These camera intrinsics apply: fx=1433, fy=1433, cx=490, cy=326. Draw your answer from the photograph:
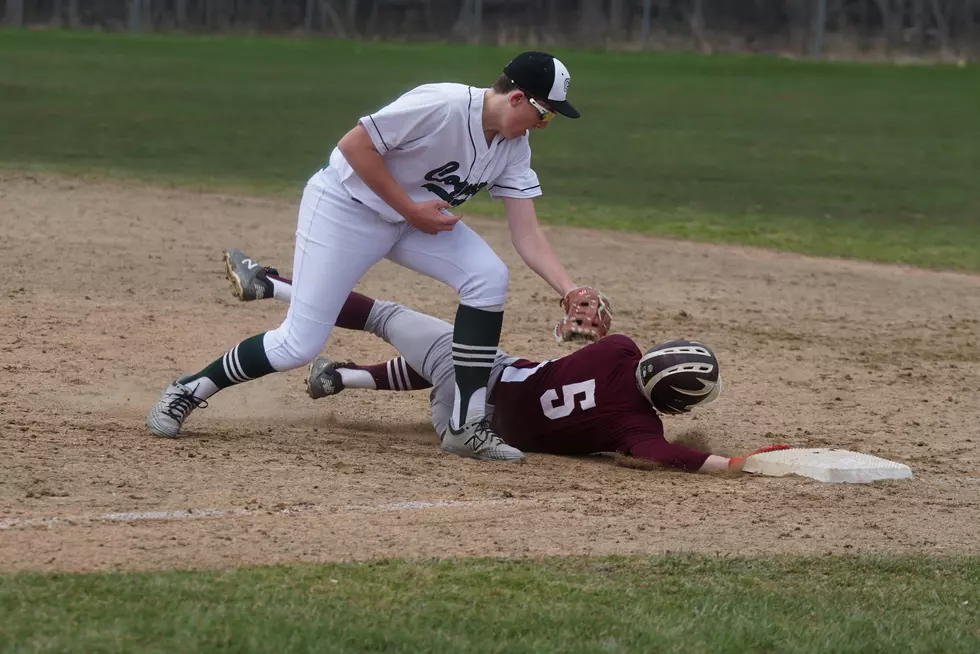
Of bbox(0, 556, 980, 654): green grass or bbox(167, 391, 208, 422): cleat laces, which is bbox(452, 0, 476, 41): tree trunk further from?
bbox(0, 556, 980, 654): green grass

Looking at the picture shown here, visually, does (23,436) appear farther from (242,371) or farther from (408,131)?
(408,131)

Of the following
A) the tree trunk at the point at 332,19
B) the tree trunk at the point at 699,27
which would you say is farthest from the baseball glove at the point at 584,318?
the tree trunk at the point at 332,19

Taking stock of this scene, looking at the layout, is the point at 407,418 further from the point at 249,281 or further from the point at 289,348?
the point at 289,348

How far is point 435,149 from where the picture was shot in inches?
212

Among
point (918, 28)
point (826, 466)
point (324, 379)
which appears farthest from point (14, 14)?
point (826, 466)

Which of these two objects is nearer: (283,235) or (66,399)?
(66,399)

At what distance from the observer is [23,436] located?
557 centimetres

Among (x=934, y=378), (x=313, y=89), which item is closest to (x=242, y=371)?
(x=934, y=378)

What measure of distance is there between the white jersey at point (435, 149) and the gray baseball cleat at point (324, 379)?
1.14m

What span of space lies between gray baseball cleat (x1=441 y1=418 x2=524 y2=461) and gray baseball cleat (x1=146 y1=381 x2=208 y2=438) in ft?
3.42

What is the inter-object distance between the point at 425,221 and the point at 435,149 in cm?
27

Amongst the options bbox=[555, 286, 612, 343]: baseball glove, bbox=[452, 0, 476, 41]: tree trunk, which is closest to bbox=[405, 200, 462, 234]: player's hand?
bbox=[555, 286, 612, 343]: baseball glove

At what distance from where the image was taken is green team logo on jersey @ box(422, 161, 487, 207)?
216 inches

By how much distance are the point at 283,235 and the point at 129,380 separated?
410 cm
